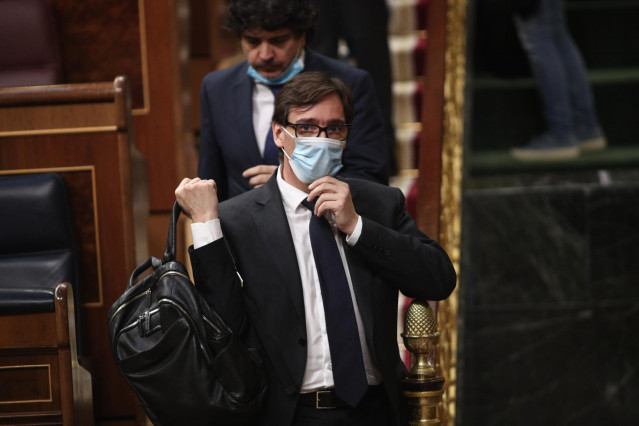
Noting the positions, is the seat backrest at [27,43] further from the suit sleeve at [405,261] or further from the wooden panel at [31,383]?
the suit sleeve at [405,261]

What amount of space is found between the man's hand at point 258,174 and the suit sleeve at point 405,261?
0.56 m

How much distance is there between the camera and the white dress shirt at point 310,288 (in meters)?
2.13

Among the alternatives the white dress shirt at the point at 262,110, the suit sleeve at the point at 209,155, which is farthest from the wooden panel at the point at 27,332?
the white dress shirt at the point at 262,110

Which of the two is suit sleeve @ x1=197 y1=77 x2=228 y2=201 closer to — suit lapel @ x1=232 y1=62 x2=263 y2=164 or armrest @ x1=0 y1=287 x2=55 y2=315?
suit lapel @ x1=232 y1=62 x2=263 y2=164

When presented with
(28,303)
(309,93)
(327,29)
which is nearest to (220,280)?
(309,93)

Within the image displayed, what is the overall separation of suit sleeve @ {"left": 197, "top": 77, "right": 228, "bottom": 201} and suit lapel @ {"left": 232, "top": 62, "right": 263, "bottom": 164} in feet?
0.25

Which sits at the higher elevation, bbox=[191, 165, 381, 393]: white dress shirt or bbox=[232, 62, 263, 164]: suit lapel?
bbox=[232, 62, 263, 164]: suit lapel

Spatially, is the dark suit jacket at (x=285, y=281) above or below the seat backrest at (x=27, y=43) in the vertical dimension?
below

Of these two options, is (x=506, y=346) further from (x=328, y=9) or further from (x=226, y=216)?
(x=226, y=216)

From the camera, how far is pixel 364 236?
84.7 inches

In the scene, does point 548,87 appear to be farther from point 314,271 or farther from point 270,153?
point 314,271

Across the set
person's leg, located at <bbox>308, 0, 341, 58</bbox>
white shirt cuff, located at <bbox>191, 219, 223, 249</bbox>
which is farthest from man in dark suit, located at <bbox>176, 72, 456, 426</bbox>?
person's leg, located at <bbox>308, 0, 341, 58</bbox>

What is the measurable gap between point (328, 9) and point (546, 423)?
7.68 feet

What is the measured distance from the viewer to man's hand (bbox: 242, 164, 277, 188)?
8.98 feet
